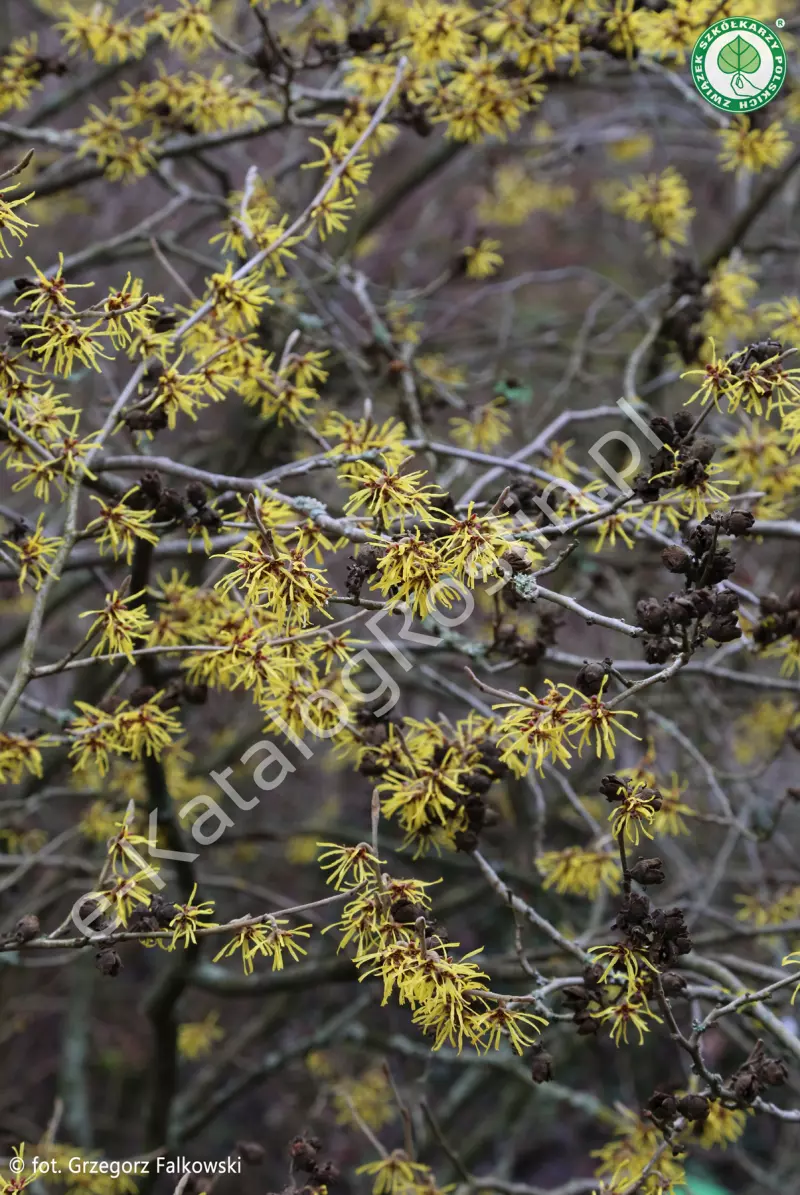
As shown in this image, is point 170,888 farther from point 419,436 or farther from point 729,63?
point 729,63

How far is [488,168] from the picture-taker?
15.2 feet

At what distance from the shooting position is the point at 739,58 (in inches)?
114

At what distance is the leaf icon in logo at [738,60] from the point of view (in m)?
2.87

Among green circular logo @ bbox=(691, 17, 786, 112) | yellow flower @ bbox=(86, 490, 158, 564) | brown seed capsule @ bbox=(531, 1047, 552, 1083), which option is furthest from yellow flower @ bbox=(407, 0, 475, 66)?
brown seed capsule @ bbox=(531, 1047, 552, 1083)

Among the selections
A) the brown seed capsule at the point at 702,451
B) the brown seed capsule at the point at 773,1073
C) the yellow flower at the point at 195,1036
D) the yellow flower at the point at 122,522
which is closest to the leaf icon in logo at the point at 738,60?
the brown seed capsule at the point at 702,451

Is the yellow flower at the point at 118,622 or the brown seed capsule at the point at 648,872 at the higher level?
the yellow flower at the point at 118,622

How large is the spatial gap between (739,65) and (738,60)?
0.5 inches

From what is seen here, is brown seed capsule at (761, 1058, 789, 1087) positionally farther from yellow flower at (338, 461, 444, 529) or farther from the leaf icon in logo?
the leaf icon in logo

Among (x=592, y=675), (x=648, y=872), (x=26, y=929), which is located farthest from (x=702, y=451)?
(x=26, y=929)

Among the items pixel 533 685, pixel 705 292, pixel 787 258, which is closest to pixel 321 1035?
pixel 533 685

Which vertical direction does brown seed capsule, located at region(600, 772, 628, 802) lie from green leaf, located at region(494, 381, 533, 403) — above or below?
above

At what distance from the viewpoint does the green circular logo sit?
2.82 m

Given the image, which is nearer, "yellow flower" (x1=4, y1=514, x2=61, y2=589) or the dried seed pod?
the dried seed pod

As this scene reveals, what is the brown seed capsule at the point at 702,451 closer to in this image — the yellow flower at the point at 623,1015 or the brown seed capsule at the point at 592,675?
the brown seed capsule at the point at 592,675
